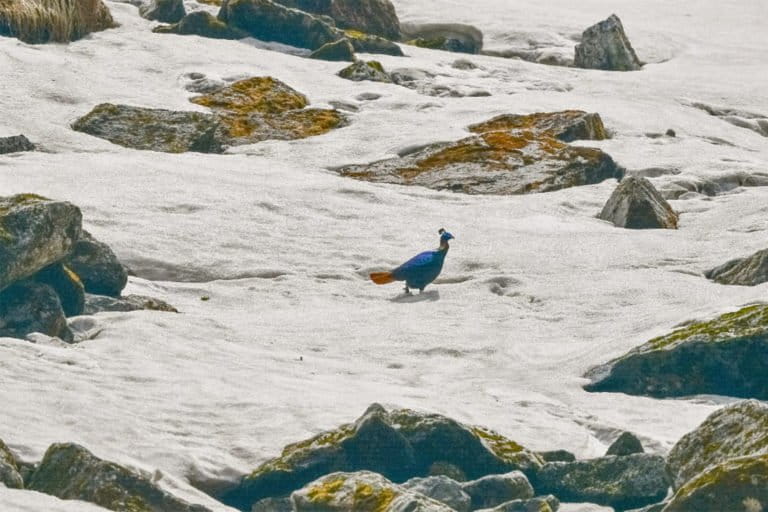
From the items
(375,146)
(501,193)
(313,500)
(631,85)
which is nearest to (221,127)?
(375,146)

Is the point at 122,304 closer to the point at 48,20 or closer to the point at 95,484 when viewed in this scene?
the point at 95,484

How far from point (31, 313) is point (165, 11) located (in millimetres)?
15118

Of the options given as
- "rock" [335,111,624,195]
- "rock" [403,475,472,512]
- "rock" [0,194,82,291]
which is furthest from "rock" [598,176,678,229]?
"rock" [403,475,472,512]

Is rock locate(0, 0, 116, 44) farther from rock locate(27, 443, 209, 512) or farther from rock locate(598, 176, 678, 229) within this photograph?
rock locate(27, 443, 209, 512)

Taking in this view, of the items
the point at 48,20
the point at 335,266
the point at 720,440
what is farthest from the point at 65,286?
the point at 48,20

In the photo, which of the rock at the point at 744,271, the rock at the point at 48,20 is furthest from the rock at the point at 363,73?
the rock at the point at 744,271

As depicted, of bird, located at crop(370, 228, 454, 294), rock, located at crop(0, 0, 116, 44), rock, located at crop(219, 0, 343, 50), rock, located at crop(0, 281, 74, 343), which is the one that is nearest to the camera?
rock, located at crop(0, 281, 74, 343)

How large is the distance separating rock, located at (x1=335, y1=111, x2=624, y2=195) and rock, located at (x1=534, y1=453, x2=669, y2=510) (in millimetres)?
9738

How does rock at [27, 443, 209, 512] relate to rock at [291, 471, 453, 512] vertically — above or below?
below

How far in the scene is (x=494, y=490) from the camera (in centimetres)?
854

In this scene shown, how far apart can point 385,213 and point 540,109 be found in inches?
208

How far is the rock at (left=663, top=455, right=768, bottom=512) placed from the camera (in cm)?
736

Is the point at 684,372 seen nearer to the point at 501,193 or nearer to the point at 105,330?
the point at 105,330

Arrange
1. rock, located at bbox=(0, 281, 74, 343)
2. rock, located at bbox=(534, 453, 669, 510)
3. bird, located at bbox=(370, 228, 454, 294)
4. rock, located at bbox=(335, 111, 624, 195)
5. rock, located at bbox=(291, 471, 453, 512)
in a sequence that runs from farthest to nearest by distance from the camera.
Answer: rock, located at bbox=(335, 111, 624, 195)
bird, located at bbox=(370, 228, 454, 294)
rock, located at bbox=(0, 281, 74, 343)
rock, located at bbox=(534, 453, 669, 510)
rock, located at bbox=(291, 471, 453, 512)
